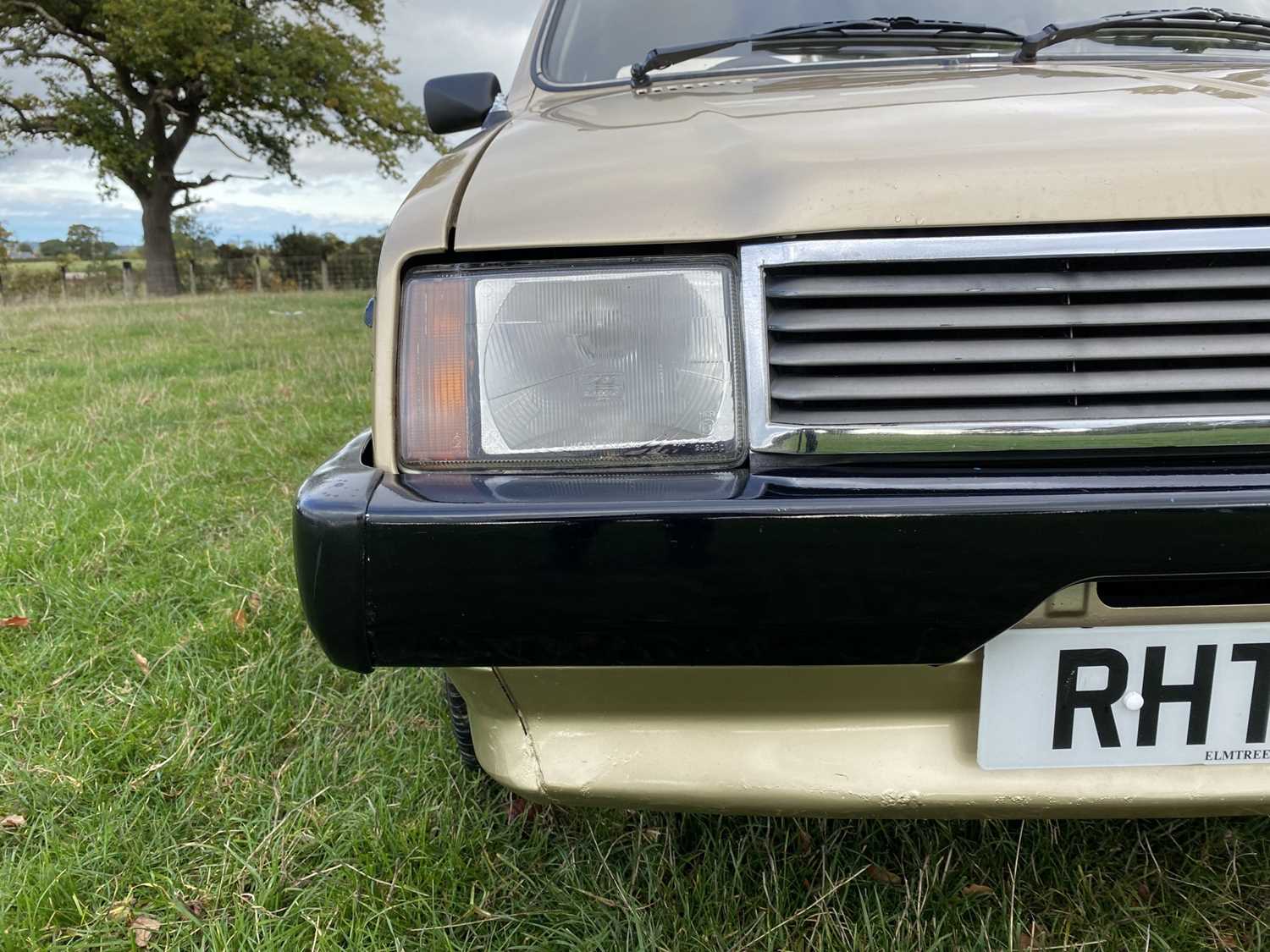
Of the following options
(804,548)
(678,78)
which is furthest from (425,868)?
(678,78)

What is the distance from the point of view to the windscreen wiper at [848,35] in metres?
1.58

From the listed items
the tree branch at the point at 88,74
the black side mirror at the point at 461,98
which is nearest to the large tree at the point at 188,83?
the tree branch at the point at 88,74

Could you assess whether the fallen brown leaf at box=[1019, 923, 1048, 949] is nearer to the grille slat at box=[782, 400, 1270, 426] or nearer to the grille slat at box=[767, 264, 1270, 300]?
the grille slat at box=[782, 400, 1270, 426]

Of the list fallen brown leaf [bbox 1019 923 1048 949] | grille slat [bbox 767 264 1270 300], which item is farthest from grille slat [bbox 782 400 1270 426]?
fallen brown leaf [bbox 1019 923 1048 949]

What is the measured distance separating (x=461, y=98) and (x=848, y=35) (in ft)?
2.54

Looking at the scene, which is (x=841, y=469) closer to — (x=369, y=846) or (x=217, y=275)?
(x=369, y=846)

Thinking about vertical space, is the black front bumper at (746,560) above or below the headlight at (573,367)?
below

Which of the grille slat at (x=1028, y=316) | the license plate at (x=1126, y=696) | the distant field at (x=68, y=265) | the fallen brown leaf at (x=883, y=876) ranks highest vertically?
the distant field at (x=68, y=265)

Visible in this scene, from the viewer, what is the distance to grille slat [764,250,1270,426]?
94 centimetres

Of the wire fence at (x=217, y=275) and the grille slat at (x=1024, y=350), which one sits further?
the wire fence at (x=217, y=275)

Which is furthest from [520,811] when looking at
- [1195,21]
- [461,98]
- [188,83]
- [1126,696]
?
[188,83]

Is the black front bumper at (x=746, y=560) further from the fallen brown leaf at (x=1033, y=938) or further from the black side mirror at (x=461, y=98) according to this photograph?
the black side mirror at (x=461, y=98)

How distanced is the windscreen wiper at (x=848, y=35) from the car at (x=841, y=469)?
58 centimetres

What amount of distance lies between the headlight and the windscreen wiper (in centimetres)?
78
